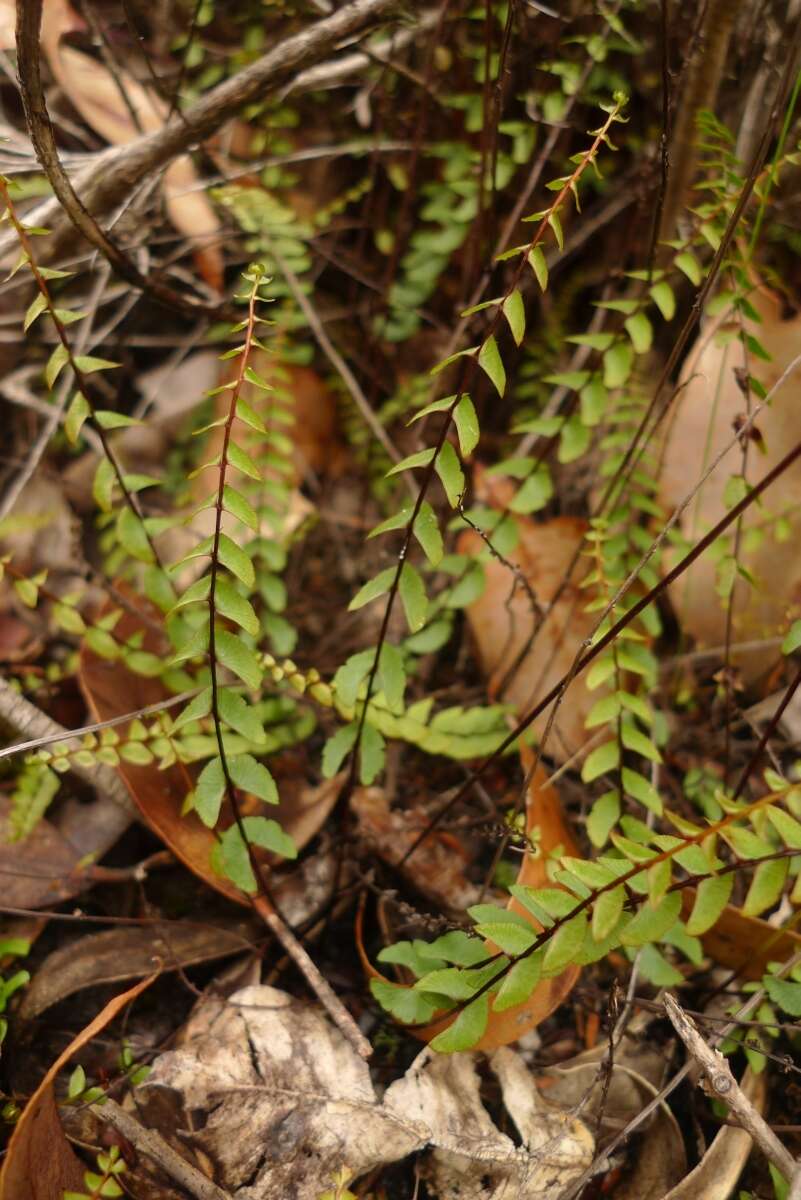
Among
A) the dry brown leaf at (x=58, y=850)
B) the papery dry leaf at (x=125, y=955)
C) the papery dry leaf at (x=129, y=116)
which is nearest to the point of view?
the papery dry leaf at (x=125, y=955)

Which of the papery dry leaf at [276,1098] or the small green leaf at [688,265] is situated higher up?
the small green leaf at [688,265]

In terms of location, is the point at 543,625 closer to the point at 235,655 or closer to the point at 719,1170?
the point at 235,655

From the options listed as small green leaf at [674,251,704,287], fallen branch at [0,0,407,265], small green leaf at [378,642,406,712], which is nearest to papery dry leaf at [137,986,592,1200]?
small green leaf at [378,642,406,712]

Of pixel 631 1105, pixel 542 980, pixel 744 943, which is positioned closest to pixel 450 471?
pixel 542 980

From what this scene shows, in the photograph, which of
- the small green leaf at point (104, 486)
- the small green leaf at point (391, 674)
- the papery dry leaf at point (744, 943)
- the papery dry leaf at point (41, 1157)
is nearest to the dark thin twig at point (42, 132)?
the small green leaf at point (104, 486)

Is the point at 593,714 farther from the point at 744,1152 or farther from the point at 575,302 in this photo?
the point at 575,302

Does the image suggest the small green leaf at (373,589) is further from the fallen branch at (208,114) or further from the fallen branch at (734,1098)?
the fallen branch at (208,114)

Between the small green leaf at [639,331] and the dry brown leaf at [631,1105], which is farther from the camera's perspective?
the small green leaf at [639,331]
